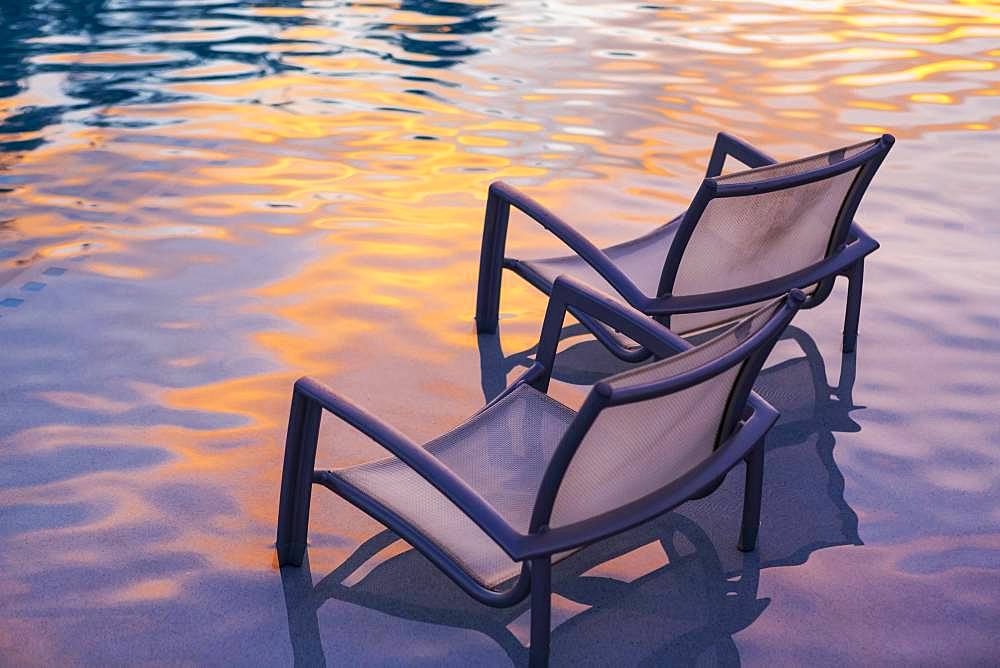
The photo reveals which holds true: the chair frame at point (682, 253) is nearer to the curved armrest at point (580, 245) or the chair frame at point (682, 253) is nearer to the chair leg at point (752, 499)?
the curved armrest at point (580, 245)

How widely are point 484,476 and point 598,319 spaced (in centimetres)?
67

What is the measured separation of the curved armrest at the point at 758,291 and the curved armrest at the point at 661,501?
2.50ft

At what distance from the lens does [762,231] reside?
398 centimetres

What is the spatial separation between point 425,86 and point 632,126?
1585 mm

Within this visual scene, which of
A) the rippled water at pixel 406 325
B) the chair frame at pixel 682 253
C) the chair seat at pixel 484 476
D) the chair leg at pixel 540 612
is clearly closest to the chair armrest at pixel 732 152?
the chair frame at pixel 682 253

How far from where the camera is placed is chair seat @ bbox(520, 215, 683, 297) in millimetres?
4496

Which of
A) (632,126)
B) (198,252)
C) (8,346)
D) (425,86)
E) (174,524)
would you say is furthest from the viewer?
(425,86)

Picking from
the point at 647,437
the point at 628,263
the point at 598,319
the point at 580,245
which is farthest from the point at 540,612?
the point at 628,263

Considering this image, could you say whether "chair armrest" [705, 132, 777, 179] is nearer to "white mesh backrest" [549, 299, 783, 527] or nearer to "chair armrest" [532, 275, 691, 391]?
"chair armrest" [532, 275, 691, 391]

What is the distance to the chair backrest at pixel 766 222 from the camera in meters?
3.75

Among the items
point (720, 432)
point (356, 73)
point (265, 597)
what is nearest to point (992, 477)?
point (720, 432)

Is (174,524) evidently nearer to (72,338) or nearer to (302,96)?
(72,338)

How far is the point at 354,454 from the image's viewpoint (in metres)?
4.04

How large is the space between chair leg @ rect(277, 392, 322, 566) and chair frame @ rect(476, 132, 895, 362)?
1.33 metres
